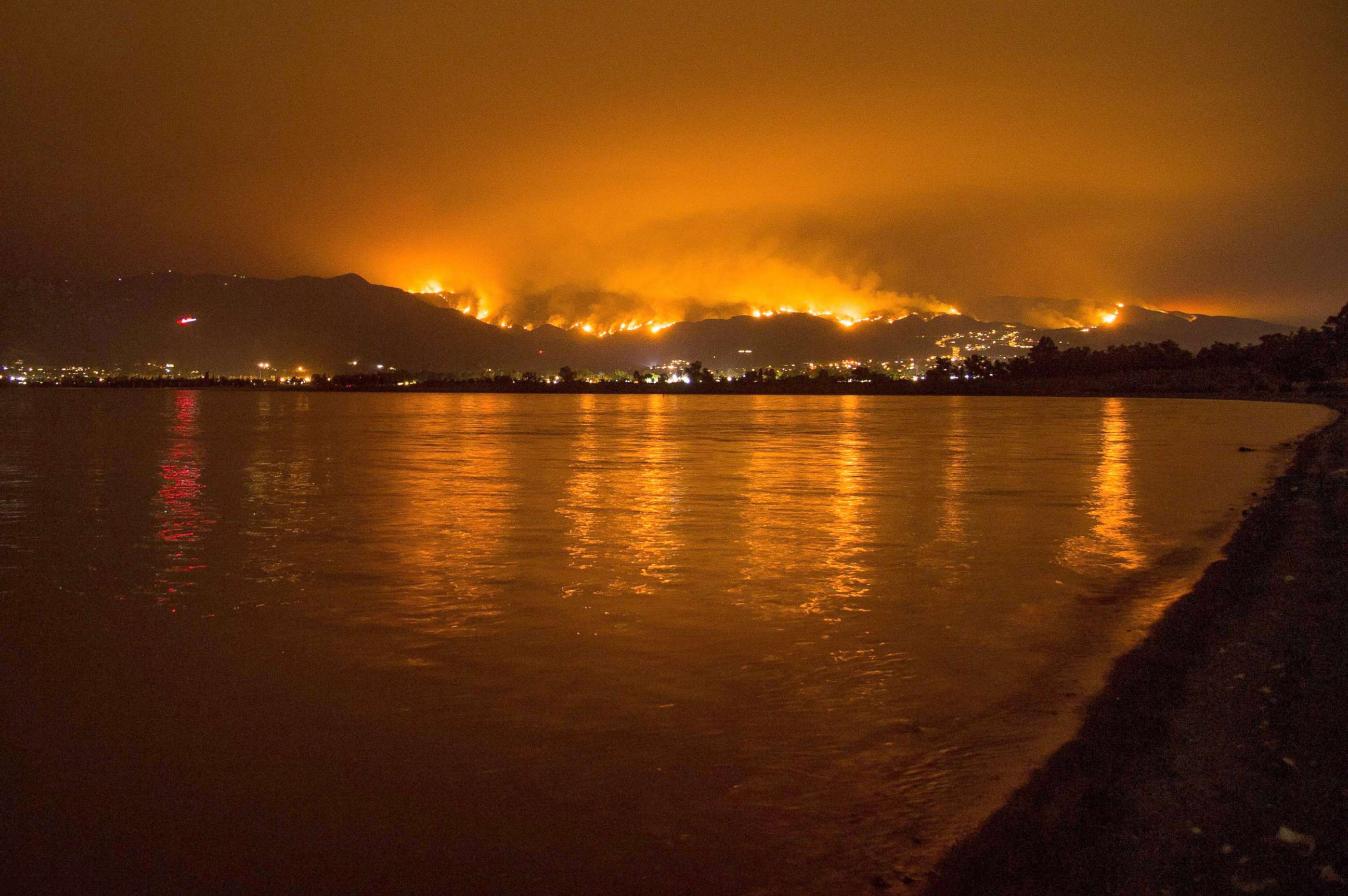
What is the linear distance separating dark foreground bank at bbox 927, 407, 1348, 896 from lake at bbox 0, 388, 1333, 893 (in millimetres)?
267

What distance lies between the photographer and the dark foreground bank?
398 cm

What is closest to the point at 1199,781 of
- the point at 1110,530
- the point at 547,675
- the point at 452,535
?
the point at 547,675

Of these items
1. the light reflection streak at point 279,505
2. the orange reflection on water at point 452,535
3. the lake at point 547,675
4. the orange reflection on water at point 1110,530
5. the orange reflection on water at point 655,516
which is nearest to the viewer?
the lake at point 547,675

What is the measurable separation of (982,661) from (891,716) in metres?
1.54

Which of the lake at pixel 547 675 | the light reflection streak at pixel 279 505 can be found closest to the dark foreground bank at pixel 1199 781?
the lake at pixel 547 675

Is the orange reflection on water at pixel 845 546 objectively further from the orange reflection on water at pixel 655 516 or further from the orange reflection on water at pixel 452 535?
the orange reflection on water at pixel 452 535

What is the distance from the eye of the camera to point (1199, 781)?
475 centimetres

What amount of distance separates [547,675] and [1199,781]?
3.93 meters

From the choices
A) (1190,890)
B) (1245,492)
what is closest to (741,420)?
(1245,492)

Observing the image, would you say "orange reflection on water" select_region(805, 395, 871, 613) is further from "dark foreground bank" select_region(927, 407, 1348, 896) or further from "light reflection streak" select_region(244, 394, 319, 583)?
"light reflection streak" select_region(244, 394, 319, 583)

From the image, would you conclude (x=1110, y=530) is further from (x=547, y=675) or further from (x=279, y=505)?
(x=279, y=505)

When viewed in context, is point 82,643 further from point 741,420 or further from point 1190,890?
point 741,420

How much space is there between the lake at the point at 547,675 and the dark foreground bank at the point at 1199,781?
10.5 inches

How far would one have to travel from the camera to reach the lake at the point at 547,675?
4559 mm
